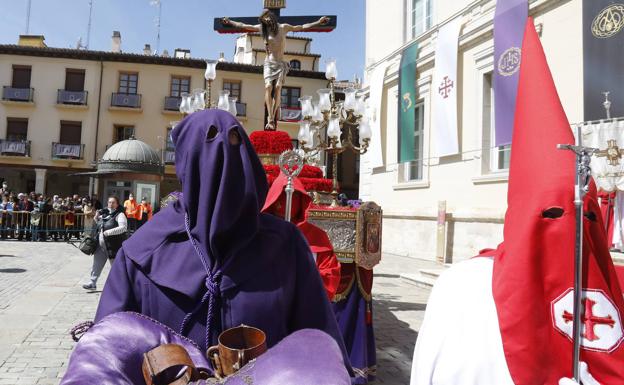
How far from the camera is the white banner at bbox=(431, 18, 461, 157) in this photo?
40.6 feet

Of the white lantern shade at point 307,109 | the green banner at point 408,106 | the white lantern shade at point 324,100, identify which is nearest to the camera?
the white lantern shade at point 324,100

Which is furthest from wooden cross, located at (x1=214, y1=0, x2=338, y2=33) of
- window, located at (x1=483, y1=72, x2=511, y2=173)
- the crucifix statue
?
window, located at (x1=483, y1=72, x2=511, y2=173)

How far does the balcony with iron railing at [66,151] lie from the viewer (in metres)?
29.7

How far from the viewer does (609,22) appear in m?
8.23

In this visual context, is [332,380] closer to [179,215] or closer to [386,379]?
[179,215]

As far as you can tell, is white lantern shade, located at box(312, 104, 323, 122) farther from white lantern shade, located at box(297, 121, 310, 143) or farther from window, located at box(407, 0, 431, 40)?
window, located at box(407, 0, 431, 40)

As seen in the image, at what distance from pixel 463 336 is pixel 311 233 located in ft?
8.33

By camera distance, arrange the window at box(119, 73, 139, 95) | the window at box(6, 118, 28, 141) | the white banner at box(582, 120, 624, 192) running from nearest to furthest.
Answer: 1. the white banner at box(582, 120, 624, 192)
2. the window at box(6, 118, 28, 141)
3. the window at box(119, 73, 139, 95)

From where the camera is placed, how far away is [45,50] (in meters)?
30.0

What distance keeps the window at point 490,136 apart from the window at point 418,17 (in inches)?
165

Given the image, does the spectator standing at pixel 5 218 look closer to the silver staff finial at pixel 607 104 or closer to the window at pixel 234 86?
the window at pixel 234 86

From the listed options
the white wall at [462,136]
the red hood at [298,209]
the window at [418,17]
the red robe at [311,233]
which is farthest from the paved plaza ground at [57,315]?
the window at [418,17]

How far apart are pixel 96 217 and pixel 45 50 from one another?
2716 centimetres

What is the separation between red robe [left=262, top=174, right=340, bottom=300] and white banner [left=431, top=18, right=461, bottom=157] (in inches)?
340
